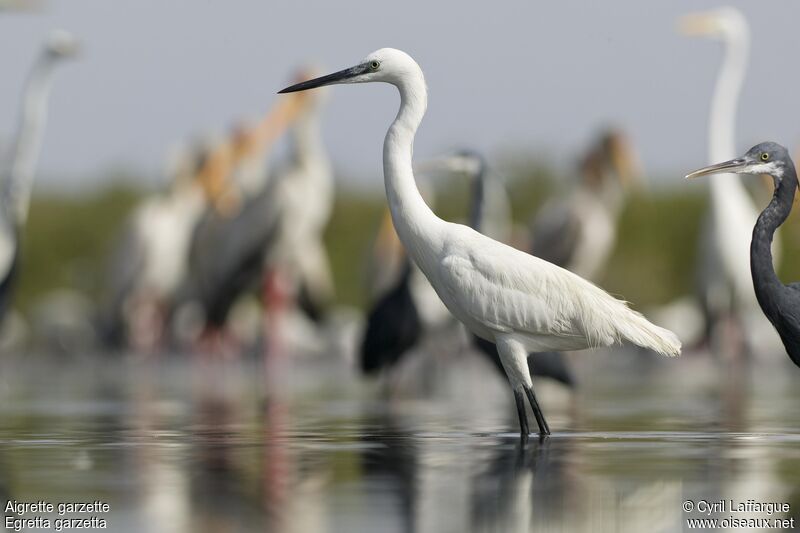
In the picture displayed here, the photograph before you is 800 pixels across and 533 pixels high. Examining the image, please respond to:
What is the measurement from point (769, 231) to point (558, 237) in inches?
542

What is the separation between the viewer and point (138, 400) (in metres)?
14.3

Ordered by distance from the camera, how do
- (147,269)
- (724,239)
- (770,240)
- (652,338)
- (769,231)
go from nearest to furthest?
(652,338) < (770,240) < (769,231) < (724,239) < (147,269)

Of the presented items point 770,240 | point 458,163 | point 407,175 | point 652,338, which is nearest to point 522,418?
point 652,338

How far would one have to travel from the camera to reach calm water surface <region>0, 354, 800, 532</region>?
231 inches

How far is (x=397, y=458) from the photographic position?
794 centimetres

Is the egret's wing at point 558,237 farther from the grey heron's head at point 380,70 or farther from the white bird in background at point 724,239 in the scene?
the grey heron's head at point 380,70

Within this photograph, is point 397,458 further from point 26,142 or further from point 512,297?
point 26,142

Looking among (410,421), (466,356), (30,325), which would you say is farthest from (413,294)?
(30,325)

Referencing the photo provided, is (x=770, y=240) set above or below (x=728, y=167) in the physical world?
below

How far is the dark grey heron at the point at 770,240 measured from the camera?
8859mm

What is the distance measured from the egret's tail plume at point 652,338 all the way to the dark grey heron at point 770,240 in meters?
0.54

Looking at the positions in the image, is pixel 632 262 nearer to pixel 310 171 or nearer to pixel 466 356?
pixel 466 356

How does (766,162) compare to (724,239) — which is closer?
(766,162)

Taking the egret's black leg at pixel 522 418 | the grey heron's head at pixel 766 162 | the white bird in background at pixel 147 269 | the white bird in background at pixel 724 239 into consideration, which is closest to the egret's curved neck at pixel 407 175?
the egret's black leg at pixel 522 418
